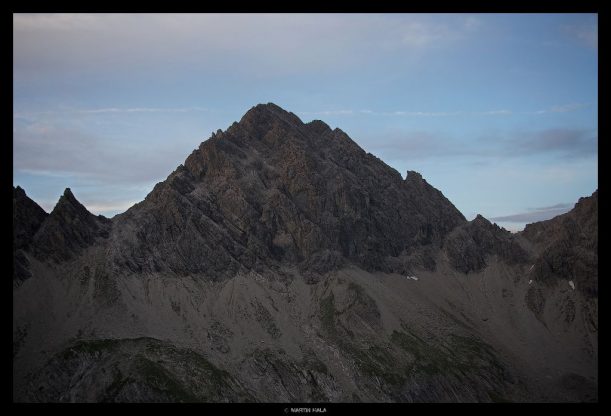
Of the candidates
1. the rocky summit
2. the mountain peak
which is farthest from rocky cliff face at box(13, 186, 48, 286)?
the mountain peak

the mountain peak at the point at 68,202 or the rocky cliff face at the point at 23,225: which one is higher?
the mountain peak at the point at 68,202

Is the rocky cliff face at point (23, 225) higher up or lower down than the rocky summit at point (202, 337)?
higher up

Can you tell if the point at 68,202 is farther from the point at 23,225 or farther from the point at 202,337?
the point at 202,337

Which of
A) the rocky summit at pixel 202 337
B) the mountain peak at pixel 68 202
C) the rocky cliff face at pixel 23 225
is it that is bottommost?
the rocky summit at pixel 202 337

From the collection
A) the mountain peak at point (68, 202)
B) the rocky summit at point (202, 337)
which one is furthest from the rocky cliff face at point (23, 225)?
the mountain peak at point (68, 202)

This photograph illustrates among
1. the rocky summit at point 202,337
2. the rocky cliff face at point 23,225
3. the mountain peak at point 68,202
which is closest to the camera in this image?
the rocky summit at point 202,337

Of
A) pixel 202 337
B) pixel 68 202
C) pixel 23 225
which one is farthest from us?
pixel 68 202

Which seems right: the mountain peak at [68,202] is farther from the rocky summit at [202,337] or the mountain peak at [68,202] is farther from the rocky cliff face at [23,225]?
the rocky cliff face at [23,225]

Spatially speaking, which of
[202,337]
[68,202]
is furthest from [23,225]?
[202,337]

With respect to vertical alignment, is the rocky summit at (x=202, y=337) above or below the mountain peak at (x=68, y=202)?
below

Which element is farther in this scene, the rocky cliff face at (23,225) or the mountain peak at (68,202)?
the mountain peak at (68,202)

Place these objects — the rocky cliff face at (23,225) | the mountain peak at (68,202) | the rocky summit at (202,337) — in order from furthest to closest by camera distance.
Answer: the mountain peak at (68,202) < the rocky cliff face at (23,225) < the rocky summit at (202,337)
